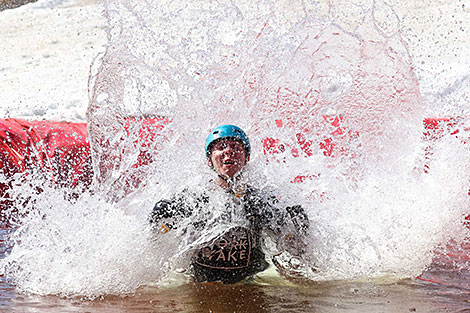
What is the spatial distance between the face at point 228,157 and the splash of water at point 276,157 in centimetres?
19

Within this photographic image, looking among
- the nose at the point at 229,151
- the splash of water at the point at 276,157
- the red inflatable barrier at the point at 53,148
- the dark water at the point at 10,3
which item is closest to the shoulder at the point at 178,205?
the splash of water at the point at 276,157

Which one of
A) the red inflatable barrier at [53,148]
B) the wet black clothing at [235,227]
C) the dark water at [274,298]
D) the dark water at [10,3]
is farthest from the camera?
the dark water at [10,3]

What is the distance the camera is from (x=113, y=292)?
3141mm

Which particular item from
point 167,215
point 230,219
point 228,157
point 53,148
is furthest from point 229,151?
point 53,148

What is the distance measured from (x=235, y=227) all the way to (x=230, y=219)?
2.6 inches

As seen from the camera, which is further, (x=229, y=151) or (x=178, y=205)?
(x=229, y=151)

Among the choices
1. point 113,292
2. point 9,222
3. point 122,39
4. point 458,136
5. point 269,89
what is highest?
point 122,39

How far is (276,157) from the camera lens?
4812 millimetres

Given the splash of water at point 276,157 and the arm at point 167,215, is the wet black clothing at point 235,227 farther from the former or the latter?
the splash of water at point 276,157

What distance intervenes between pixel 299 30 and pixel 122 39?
1.63 meters

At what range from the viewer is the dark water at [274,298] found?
286cm

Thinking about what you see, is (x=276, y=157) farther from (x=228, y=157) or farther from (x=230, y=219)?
(x=230, y=219)

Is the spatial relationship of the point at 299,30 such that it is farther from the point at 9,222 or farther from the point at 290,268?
the point at 9,222

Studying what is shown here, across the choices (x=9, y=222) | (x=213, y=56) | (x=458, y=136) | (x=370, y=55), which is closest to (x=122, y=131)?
(x=213, y=56)
